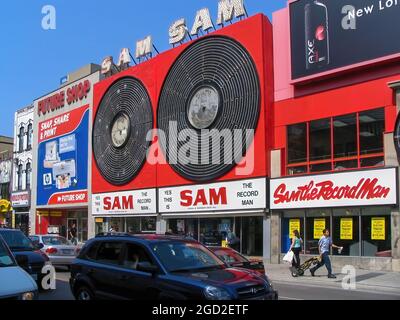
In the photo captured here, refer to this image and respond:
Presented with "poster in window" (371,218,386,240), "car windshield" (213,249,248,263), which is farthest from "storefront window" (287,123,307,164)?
"car windshield" (213,249,248,263)

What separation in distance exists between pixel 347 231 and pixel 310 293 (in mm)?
7875

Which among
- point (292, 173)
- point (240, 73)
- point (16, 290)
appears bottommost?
point (16, 290)

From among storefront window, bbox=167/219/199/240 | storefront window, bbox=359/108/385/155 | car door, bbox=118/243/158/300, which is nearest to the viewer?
car door, bbox=118/243/158/300

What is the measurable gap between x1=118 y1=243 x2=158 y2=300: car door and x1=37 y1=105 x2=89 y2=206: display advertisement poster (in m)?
30.2

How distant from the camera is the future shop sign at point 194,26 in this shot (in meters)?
27.5

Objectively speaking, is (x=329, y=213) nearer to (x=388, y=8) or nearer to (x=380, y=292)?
(x=380, y=292)

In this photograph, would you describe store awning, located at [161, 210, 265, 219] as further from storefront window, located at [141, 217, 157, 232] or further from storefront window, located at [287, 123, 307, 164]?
storefront window, located at [287, 123, 307, 164]

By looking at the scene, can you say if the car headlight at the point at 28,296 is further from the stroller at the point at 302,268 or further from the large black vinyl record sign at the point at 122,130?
the large black vinyl record sign at the point at 122,130

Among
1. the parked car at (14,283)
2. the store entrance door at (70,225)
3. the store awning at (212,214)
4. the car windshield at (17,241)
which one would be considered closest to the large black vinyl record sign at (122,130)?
the store awning at (212,214)

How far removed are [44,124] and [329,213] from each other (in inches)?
1185

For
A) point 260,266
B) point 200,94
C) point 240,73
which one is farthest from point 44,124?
point 260,266

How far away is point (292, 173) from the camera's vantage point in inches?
949

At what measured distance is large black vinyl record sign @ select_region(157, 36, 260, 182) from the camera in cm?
2569

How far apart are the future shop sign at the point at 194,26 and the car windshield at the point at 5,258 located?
21351 millimetres
